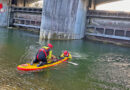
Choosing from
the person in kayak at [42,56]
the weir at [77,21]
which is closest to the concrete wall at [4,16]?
the weir at [77,21]

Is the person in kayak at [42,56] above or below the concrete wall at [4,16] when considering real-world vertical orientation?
below

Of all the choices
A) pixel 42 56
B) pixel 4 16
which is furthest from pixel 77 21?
pixel 4 16

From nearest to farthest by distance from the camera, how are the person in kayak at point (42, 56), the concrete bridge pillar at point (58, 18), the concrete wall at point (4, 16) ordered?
the person in kayak at point (42, 56)
the concrete bridge pillar at point (58, 18)
the concrete wall at point (4, 16)

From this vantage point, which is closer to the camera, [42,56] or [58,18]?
[42,56]

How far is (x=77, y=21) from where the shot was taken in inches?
998

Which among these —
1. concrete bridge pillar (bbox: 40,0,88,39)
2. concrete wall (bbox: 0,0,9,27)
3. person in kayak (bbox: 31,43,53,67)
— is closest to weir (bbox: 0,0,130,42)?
concrete bridge pillar (bbox: 40,0,88,39)

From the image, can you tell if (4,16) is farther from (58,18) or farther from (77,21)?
(77,21)

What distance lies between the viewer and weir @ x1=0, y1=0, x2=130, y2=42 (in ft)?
76.7

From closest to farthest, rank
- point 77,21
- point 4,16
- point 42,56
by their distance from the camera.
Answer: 1. point 42,56
2. point 77,21
3. point 4,16

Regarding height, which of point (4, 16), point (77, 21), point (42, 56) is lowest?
point (42, 56)

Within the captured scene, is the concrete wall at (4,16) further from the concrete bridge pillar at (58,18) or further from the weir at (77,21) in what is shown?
the concrete bridge pillar at (58,18)

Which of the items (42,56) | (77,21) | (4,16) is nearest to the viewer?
(42,56)

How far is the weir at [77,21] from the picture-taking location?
2338 centimetres

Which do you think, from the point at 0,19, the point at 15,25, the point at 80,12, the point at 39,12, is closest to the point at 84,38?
the point at 80,12
